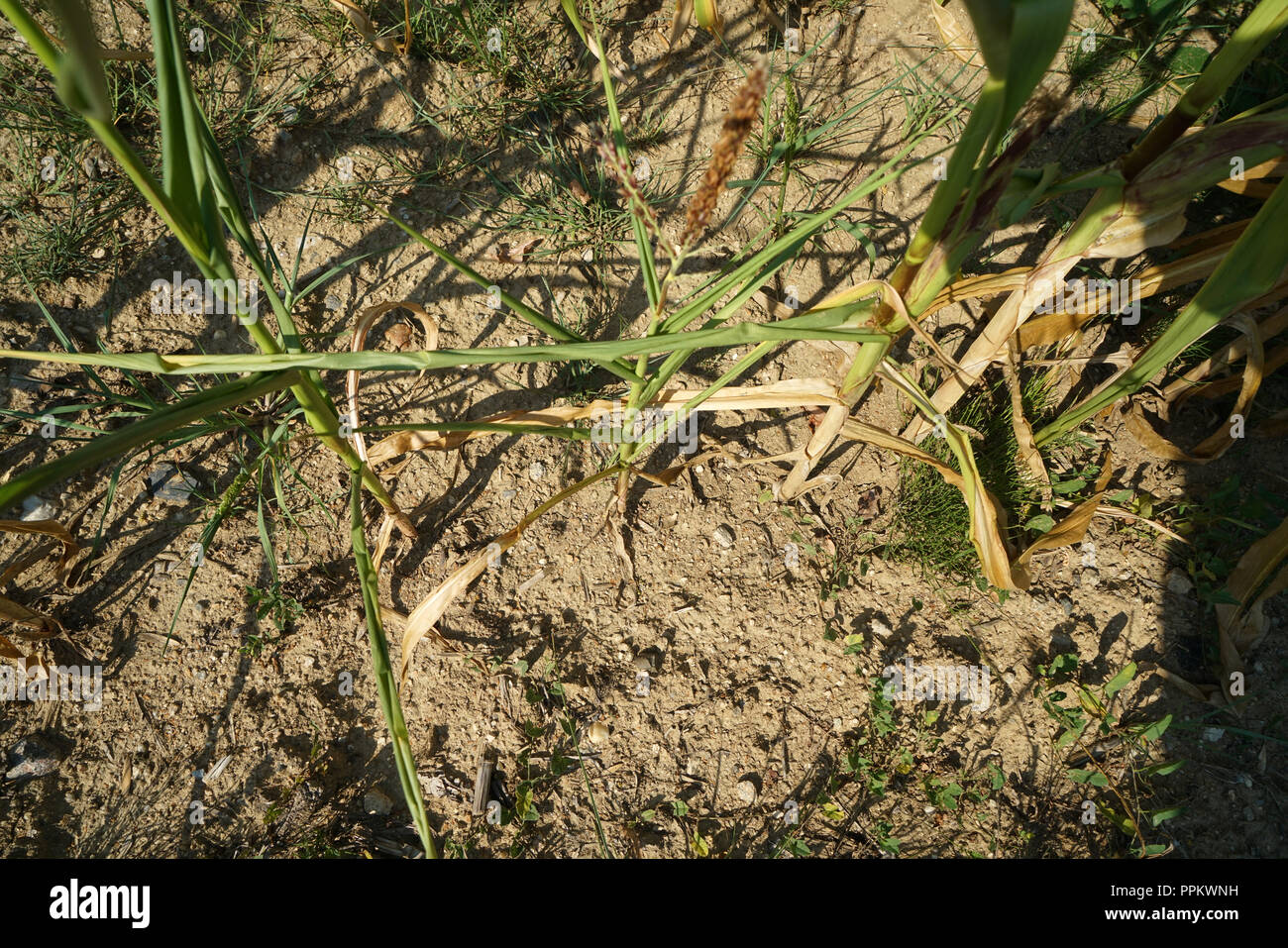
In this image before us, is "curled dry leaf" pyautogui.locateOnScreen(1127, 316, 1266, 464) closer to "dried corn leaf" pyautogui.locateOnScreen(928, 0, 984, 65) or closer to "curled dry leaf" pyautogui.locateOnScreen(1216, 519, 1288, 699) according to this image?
"curled dry leaf" pyautogui.locateOnScreen(1216, 519, 1288, 699)

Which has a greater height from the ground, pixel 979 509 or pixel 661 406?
pixel 661 406

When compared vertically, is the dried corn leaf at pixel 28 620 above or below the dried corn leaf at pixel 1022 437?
below

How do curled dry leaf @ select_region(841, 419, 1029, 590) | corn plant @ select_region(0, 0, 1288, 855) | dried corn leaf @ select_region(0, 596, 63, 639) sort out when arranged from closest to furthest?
corn plant @ select_region(0, 0, 1288, 855)
curled dry leaf @ select_region(841, 419, 1029, 590)
dried corn leaf @ select_region(0, 596, 63, 639)

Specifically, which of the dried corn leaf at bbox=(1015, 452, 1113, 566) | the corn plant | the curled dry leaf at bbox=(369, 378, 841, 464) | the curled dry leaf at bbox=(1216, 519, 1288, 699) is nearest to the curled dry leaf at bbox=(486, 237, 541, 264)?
the corn plant

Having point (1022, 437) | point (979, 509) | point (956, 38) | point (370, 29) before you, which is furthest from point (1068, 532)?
point (370, 29)

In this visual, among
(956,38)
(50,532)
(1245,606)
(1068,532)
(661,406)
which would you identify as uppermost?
(956,38)

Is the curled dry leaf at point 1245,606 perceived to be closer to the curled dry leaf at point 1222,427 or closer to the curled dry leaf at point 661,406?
the curled dry leaf at point 1222,427

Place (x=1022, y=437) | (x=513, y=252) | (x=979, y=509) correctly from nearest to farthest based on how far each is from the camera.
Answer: (x=979, y=509)
(x=1022, y=437)
(x=513, y=252)

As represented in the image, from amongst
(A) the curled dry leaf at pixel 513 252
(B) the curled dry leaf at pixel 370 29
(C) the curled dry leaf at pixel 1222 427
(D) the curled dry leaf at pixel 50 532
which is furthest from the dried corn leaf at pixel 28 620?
(C) the curled dry leaf at pixel 1222 427

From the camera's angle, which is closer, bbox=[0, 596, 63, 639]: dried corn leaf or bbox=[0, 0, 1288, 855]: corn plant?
bbox=[0, 0, 1288, 855]: corn plant

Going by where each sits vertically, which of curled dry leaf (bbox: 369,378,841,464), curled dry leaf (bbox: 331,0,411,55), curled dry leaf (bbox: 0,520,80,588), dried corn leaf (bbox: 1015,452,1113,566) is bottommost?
dried corn leaf (bbox: 1015,452,1113,566)

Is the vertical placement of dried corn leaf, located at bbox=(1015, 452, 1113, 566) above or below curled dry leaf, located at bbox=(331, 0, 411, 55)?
below

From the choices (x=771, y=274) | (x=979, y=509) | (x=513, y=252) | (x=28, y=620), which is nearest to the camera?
(x=771, y=274)

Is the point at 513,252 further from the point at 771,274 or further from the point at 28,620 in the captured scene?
the point at 28,620
